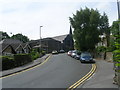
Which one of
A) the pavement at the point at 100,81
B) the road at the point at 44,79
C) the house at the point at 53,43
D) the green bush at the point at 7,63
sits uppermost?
the house at the point at 53,43

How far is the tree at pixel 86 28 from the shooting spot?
38.8m

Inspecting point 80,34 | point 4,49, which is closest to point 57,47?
point 4,49

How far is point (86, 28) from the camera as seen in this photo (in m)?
39.9

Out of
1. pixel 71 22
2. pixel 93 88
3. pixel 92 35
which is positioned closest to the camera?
pixel 93 88

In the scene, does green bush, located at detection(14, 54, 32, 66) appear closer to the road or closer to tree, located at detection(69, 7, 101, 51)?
the road

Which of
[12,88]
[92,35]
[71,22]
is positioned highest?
[71,22]

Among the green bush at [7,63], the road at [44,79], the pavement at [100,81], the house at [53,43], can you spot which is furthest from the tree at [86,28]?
the house at [53,43]

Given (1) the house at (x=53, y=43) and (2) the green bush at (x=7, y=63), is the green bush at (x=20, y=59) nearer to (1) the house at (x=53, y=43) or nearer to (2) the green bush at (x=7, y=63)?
(2) the green bush at (x=7, y=63)

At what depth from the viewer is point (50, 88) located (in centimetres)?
1046

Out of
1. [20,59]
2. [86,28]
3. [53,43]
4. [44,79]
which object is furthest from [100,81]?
[53,43]

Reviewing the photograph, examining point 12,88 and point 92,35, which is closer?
point 12,88

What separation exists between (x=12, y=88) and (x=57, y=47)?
81660 mm

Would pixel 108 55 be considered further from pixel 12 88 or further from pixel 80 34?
pixel 12 88

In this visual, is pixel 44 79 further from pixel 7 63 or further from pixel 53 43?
pixel 53 43
